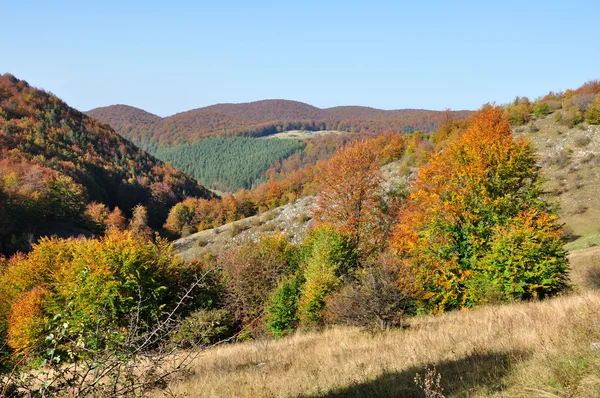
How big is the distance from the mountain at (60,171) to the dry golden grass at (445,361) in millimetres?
69436

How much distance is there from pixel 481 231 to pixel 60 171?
110m

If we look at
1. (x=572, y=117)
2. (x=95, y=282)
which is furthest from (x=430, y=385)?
(x=572, y=117)

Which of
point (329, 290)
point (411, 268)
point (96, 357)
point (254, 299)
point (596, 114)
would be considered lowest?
point (254, 299)

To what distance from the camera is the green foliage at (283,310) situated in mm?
22750

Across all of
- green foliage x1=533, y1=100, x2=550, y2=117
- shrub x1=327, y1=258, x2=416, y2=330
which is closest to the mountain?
shrub x1=327, y1=258, x2=416, y2=330

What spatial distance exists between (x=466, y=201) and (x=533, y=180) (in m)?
4.27

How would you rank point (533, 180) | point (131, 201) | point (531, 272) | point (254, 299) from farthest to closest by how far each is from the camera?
point (131, 201), point (254, 299), point (533, 180), point (531, 272)

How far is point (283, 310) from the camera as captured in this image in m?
23.0

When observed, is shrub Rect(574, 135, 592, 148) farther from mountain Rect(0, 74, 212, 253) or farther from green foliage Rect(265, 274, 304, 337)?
mountain Rect(0, 74, 212, 253)

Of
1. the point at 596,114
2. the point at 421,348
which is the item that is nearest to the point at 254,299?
the point at 421,348

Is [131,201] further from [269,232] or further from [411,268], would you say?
[411,268]

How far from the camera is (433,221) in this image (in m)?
18.2

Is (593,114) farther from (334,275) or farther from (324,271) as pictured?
(324,271)

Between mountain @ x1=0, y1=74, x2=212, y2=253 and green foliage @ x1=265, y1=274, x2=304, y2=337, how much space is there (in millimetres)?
58542
